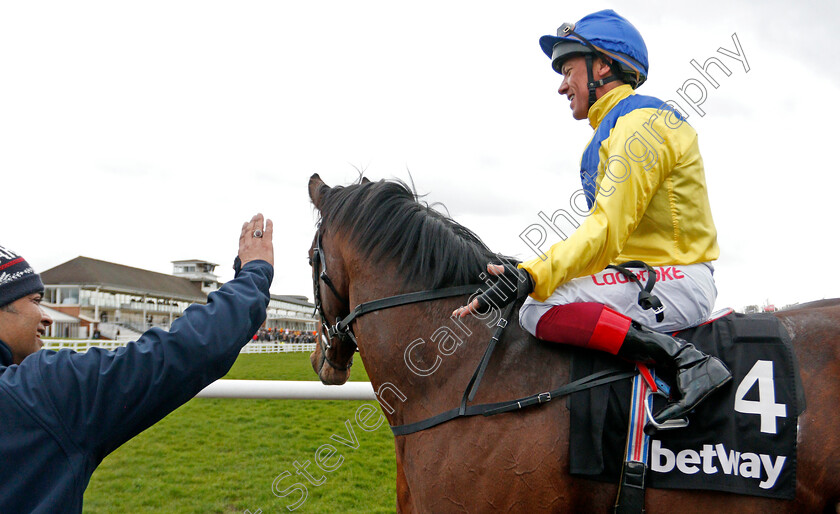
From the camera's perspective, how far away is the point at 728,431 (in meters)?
1.89

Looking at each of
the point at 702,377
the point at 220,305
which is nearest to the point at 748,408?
the point at 702,377

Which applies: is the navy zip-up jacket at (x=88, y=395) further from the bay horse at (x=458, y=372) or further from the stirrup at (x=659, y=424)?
the stirrup at (x=659, y=424)

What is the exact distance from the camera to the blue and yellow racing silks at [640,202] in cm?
198

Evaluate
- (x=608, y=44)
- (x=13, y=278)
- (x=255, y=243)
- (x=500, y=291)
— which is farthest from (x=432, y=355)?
(x=608, y=44)

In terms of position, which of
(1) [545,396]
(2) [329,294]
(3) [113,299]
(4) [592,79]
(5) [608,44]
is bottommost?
(1) [545,396]

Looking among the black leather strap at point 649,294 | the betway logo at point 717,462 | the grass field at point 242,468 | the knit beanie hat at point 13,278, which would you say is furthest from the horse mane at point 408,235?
the grass field at point 242,468

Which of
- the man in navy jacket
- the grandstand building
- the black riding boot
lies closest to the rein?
the black riding boot

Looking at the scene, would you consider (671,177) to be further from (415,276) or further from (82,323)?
(82,323)

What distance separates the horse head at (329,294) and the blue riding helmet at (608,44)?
1.42 m

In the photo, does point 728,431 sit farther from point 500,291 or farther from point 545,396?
point 500,291

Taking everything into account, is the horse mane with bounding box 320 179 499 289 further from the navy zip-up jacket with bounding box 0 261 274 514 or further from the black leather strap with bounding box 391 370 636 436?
the navy zip-up jacket with bounding box 0 261 274 514

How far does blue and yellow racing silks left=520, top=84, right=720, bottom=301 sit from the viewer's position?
1.98m

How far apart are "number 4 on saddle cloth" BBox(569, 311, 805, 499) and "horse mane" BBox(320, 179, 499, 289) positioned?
2.46 feet

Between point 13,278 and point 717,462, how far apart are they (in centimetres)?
238
